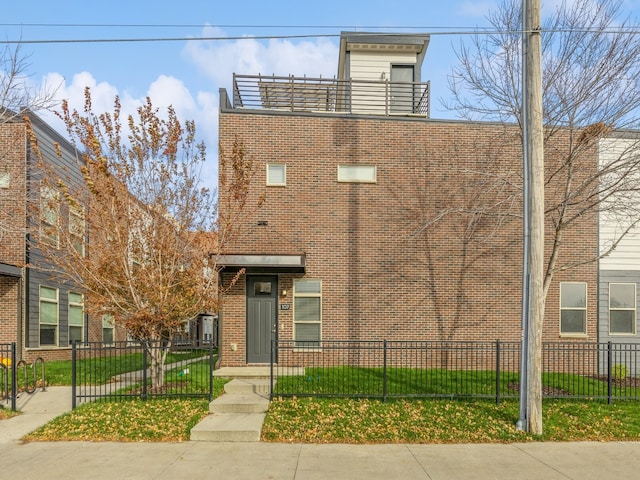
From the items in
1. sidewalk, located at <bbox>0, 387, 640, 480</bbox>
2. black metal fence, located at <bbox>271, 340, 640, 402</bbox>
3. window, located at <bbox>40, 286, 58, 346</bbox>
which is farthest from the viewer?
window, located at <bbox>40, 286, 58, 346</bbox>

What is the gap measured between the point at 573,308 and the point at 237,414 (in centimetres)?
1063

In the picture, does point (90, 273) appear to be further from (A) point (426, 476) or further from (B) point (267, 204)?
(A) point (426, 476)

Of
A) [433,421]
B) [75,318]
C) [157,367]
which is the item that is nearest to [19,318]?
[75,318]

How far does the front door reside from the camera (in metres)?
14.9

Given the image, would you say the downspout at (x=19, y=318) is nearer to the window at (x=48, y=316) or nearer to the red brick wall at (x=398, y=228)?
the window at (x=48, y=316)

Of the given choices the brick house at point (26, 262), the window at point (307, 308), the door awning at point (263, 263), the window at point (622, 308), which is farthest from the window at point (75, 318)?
the window at point (622, 308)

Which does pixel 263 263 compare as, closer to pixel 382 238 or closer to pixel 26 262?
pixel 382 238

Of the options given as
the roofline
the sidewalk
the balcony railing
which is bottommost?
the sidewalk

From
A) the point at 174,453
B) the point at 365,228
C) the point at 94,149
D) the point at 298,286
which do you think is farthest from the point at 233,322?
the point at 174,453

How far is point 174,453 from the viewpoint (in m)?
7.83

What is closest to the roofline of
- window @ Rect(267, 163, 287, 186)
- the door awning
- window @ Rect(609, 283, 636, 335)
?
window @ Rect(267, 163, 287, 186)

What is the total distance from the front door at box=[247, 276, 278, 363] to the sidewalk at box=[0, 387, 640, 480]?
6483 millimetres

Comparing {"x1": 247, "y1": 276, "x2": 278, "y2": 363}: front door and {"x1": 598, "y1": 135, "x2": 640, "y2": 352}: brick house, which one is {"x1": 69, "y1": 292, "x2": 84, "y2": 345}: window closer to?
{"x1": 247, "y1": 276, "x2": 278, "y2": 363}: front door

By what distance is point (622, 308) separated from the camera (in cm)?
1566
